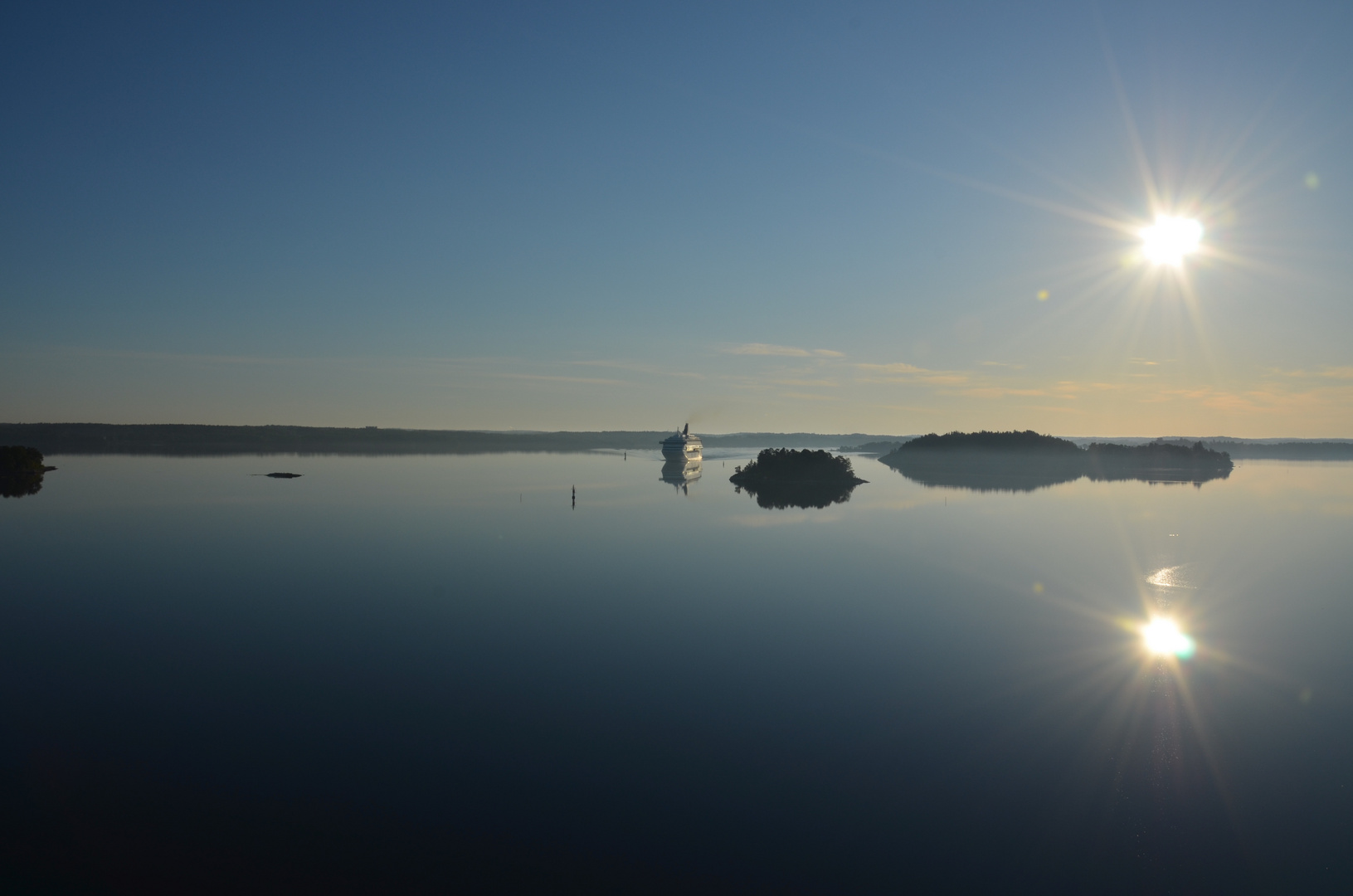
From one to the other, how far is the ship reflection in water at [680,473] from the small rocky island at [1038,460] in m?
30.3

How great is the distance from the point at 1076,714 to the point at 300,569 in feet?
84.5

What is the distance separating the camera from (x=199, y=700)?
13.9 meters

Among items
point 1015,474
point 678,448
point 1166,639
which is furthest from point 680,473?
point 1166,639

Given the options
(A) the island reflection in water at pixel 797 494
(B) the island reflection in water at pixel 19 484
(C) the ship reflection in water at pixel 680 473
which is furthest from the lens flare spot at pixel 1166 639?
(B) the island reflection in water at pixel 19 484

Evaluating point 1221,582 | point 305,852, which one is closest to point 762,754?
point 305,852

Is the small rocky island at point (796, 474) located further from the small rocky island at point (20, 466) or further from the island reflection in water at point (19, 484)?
the small rocky island at point (20, 466)


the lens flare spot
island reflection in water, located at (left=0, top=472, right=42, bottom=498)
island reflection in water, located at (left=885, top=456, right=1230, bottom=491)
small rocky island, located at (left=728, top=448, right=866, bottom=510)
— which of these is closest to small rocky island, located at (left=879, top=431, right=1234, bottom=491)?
island reflection in water, located at (left=885, top=456, right=1230, bottom=491)

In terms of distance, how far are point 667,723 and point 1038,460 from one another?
125 m

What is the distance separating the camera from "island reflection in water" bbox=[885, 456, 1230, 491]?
8644cm

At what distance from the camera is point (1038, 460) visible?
122m

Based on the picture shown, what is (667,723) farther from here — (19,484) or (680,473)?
(680,473)

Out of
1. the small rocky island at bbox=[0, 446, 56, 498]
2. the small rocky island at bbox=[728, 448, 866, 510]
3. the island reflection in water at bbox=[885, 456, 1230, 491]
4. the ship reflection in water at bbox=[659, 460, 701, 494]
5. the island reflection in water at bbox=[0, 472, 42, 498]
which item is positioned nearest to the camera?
the island reflection in water at bbox=[0, 472, 42, 498]

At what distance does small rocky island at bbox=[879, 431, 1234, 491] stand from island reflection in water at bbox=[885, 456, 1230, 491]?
12 centimetres

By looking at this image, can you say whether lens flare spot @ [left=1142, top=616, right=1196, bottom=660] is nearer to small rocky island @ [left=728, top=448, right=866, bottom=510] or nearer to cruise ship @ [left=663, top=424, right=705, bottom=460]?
small rocky island @ [left=728, top=448, right=866, bottom=510]
